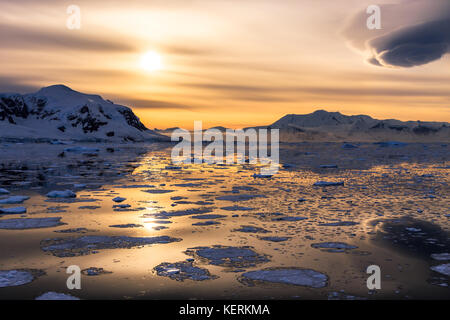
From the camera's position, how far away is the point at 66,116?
151 metres

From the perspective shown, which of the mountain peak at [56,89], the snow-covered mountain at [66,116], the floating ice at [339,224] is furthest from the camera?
the mountain peak at [56,89]

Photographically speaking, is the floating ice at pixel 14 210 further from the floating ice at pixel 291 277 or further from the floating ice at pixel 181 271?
the floating ice at pixel 291 277

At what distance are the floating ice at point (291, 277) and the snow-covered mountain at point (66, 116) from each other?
13083 centimetres

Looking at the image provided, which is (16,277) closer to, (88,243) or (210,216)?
(88,243)

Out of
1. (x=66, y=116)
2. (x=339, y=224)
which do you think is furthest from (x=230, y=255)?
(x=66, y=116)

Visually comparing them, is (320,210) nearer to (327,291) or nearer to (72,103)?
(327,291)

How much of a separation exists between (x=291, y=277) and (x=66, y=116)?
16016 cm

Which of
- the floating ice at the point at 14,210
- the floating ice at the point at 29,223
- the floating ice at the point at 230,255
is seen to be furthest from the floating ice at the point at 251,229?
the floating ice at the point at 14,210

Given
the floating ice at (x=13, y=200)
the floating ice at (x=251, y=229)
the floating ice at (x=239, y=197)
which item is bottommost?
the floating ice at (x=251, y=229)

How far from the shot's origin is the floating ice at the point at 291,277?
4.51 metres

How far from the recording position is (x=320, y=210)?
8.96 meters

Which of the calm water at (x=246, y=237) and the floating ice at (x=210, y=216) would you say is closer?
the calm water at (x=246, y=237)

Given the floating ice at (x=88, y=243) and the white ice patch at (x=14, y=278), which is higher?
the floating ice at (x=88, y=243)
